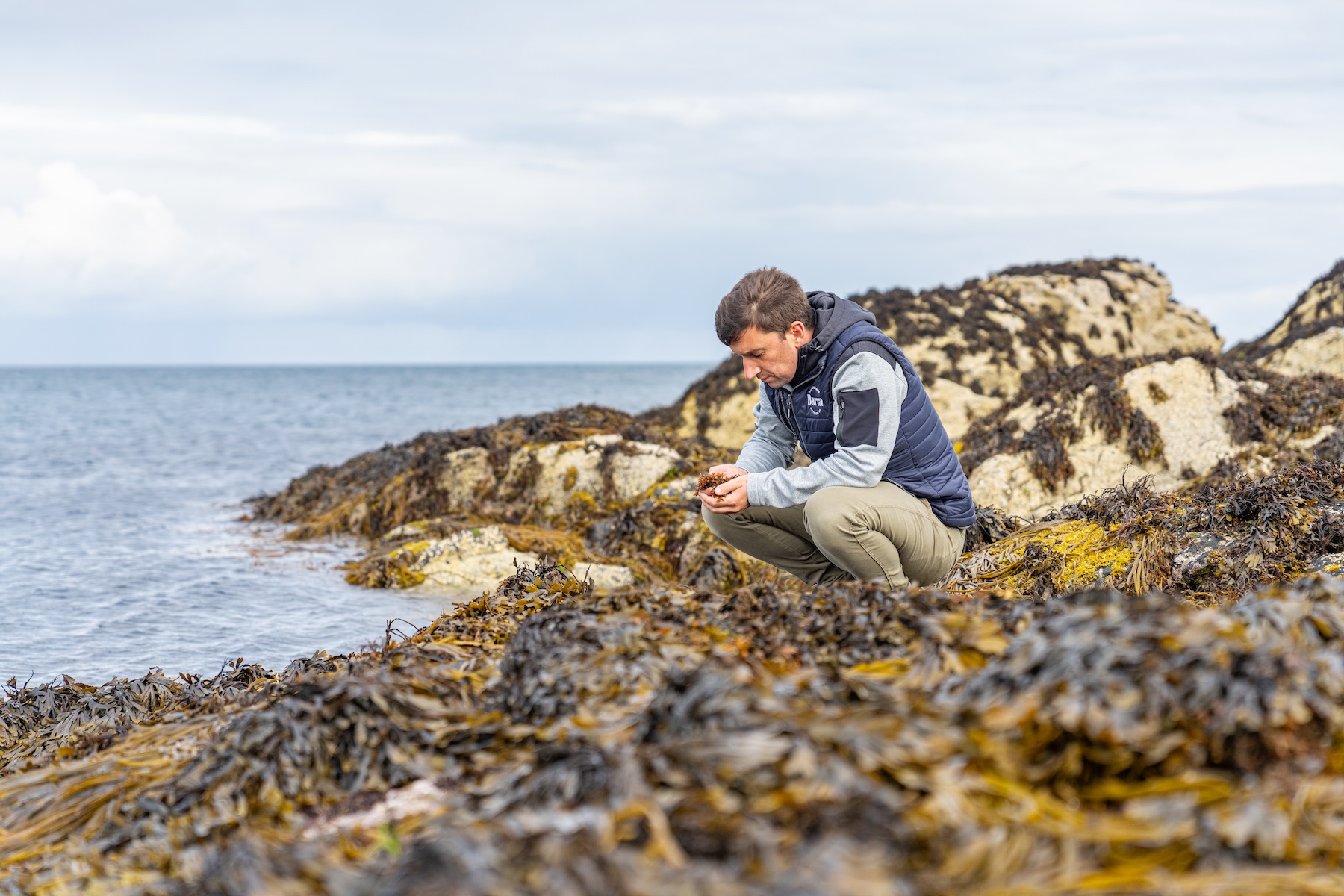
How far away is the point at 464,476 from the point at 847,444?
668 cm

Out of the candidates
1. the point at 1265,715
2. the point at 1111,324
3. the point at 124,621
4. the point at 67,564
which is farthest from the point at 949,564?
the point at 1111,324

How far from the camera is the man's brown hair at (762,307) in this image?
435 cm

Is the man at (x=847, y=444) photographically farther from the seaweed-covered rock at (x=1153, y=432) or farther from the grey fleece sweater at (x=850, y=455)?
the seaweed-covered rock at (x=1153, y=432)

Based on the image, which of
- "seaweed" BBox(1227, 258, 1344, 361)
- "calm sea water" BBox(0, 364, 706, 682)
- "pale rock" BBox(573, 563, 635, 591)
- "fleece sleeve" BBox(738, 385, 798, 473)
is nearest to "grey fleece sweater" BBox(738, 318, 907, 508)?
"fleece sleeve" BBox(738, 385, 798, 473)

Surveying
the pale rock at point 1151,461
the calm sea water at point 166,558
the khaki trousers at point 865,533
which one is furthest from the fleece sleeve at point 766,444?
the pale rock at point 1151,461

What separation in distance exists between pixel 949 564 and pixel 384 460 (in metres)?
8.54

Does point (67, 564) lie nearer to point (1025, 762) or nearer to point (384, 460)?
point (384, 460)

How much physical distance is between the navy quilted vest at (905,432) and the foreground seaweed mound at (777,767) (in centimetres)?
154

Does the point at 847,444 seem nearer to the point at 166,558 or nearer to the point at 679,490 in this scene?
the point at 679,490

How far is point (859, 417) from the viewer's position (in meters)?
4.38

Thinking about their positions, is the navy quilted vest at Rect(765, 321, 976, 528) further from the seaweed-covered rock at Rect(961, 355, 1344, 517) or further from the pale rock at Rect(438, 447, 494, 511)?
the pale rock at Rect(438, 447, 494, 511)

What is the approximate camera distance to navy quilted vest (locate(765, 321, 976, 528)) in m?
4.48

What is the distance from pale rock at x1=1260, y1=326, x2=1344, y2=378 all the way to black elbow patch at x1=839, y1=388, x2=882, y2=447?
9626mm

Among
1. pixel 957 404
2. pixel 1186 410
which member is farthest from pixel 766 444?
pixel 957 404
